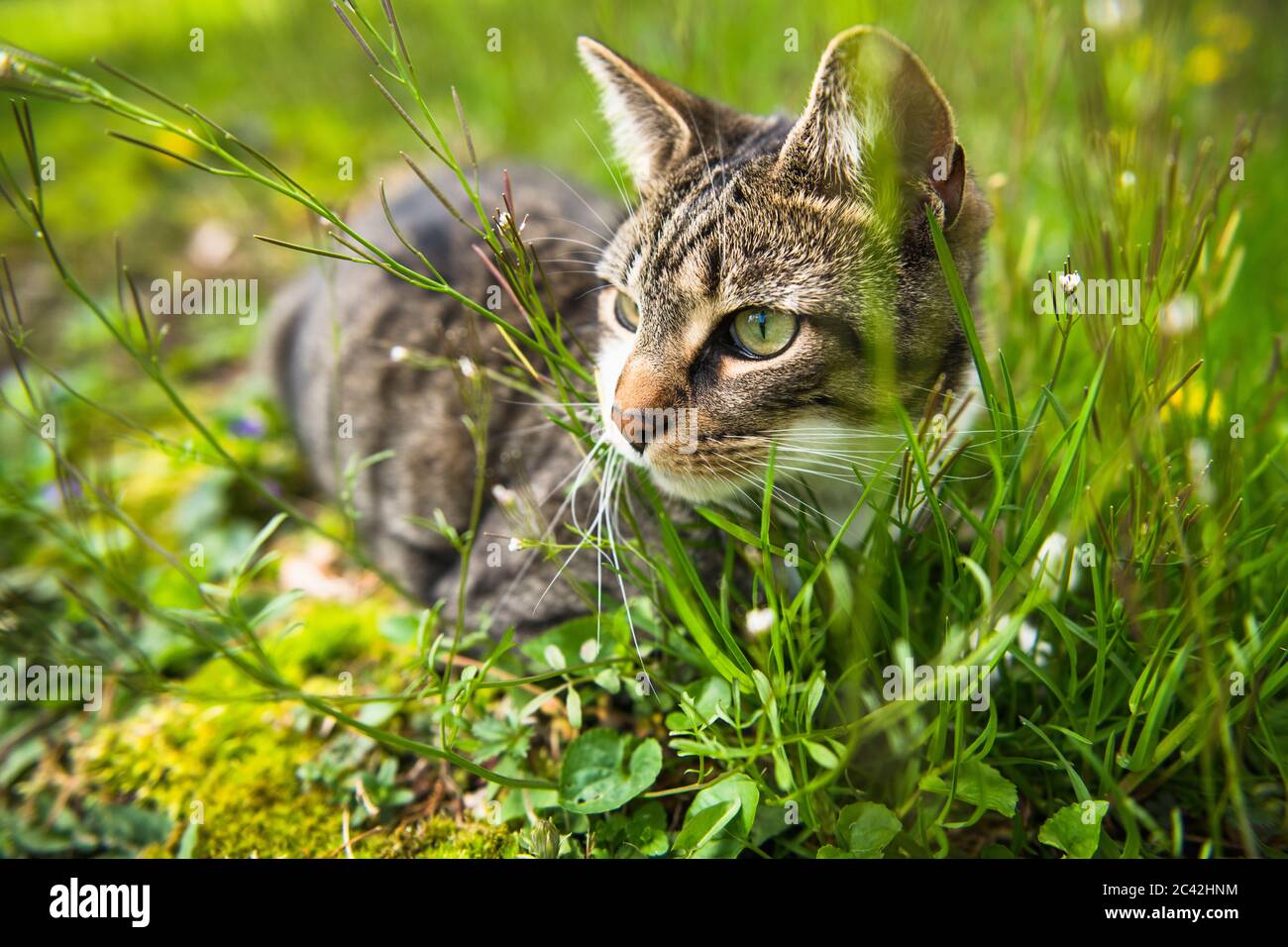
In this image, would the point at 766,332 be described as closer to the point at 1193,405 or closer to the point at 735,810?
the point at 735,810

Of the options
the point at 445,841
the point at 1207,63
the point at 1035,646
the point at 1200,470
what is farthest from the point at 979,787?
the point at 1207,63

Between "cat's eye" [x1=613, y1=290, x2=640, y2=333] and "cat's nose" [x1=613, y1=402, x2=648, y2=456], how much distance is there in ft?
1.04

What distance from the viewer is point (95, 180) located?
4000mm

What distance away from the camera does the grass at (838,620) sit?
123 cm

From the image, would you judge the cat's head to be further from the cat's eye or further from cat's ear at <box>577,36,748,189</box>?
cat's ear at <box>577,36,748,189</box>

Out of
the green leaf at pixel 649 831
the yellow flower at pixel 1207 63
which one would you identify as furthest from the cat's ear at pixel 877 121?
the yellow flower at pixel 1207 63

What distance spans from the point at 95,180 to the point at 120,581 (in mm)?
3627

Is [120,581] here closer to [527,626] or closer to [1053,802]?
[527,626]

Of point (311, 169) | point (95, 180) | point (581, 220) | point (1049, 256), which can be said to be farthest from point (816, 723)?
point (95, 180)

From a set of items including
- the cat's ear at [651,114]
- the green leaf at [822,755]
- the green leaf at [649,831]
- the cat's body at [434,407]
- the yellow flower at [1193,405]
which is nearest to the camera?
the green leaf at [822,755]

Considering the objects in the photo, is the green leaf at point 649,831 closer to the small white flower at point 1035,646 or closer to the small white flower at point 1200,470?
the small white flower at point 1035,646

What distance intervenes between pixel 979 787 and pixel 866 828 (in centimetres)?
18

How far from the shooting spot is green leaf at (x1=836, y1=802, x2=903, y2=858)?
1.25 m

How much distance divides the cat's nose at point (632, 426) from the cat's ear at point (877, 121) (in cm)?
56
